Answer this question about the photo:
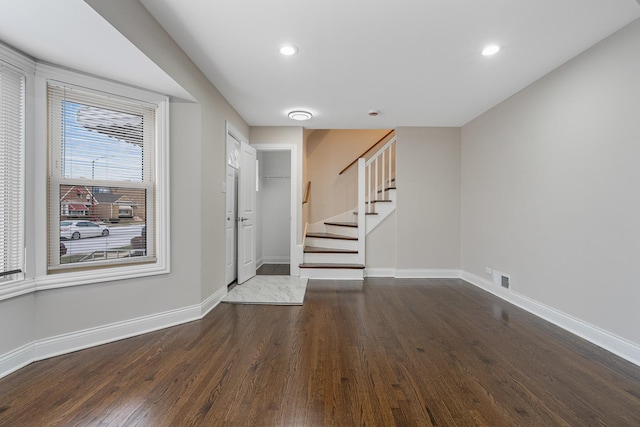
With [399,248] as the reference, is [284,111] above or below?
above

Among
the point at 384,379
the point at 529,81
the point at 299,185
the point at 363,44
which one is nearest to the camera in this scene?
the point at 384,379

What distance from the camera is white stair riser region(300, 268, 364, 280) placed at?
4.32 meters

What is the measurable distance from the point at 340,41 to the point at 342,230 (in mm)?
3322

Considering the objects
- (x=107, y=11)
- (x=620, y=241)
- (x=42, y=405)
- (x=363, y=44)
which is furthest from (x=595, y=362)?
(x=107, y=11)

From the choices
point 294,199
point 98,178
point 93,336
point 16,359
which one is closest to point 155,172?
point 98,178

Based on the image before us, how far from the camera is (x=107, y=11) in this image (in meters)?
1.57

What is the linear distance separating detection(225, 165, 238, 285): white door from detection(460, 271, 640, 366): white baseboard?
3501mm

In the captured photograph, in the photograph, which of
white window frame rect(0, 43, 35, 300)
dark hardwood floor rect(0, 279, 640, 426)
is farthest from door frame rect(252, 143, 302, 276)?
white window frame rect(0, 43, 35, 300)

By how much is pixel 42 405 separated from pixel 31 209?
130cm

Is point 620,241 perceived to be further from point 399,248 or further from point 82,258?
point 82,258

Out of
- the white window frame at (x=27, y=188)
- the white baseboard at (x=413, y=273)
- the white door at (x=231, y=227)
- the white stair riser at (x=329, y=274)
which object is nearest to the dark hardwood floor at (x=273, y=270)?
the white stair riser at (x=329, y=274)

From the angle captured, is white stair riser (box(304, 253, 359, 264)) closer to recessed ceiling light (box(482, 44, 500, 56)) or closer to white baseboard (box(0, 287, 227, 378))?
white baseboard (box(0, 287, 227, 378))

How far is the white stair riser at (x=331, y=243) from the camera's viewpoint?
15.3ft

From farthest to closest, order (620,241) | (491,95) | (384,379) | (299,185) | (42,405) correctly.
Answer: (299,185), (491,95), (620,241), (384,379), (42,405)
